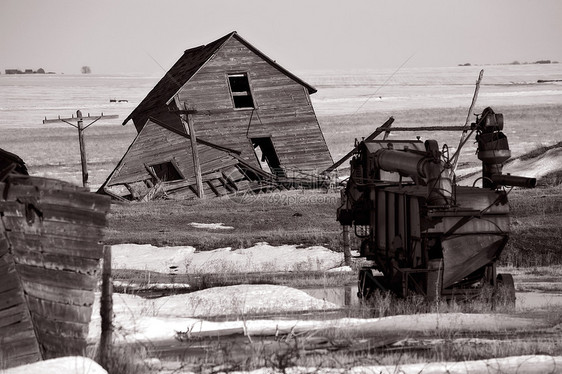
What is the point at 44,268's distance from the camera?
10.8 metres

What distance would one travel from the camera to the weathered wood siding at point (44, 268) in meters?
10.6

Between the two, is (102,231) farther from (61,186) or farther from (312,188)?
(312,188)

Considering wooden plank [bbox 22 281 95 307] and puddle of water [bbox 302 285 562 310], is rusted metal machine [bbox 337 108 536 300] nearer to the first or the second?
puddle of water [bbox 302 285 562 310]

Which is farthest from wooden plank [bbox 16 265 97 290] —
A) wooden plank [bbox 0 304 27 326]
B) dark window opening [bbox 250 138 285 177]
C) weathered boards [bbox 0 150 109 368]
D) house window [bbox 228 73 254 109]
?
house window [bbox 228 73 254 109]

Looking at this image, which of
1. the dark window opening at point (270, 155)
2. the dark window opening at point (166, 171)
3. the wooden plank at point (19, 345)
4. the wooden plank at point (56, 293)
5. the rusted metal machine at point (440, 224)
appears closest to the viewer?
the wooden plank at point (19, 345)

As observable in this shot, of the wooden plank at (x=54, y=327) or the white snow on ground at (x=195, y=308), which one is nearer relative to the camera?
the wooden plank at (x=54, y=327)

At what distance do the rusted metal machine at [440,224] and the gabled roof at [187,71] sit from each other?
22.4m

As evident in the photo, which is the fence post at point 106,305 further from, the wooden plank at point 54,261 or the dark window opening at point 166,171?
the dark window opening at point 166,171

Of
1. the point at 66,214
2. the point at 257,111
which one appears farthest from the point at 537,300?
the point at 257,111

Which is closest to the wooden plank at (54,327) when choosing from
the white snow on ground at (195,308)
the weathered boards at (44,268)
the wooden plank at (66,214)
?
the weathered boards at (44,268)

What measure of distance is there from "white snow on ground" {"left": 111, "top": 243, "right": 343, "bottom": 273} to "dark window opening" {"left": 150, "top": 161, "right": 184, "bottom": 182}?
39.2 ft

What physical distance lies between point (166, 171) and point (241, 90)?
278 inches

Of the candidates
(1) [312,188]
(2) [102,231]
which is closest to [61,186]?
(2) [102,231]

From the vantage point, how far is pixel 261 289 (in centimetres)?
1802
